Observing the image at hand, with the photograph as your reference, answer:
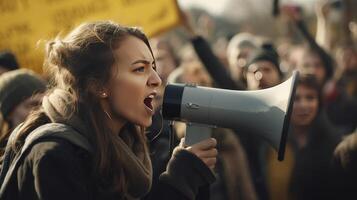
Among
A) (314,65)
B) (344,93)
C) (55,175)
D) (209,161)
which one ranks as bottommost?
(344,93)

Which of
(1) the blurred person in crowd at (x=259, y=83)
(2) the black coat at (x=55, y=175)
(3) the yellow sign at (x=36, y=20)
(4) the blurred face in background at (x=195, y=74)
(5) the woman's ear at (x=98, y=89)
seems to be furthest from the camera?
(4) the blurred face in background at (x=195, y=74)

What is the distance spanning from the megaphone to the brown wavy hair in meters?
0.29

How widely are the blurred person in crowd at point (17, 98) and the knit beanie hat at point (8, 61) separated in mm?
1177

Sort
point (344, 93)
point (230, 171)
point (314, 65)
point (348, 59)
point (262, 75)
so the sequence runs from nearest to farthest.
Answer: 1. point (230, 171)
2. point (262, 75)
3. point (314, 65)
4. point (344, 93)
5. point (348, 59)

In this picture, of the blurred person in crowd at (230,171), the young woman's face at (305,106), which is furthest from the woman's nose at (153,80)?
the young woman's face at (305,106)

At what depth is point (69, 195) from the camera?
2.60 metres

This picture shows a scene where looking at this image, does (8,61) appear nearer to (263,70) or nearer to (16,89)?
(16,89)

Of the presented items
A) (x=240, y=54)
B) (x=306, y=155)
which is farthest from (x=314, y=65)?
(x=306, y=155)

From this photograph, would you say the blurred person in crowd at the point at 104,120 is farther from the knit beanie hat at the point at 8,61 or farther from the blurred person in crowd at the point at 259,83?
the knit beanie hat at the point at 8,61

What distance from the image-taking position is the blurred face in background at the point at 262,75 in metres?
5.36

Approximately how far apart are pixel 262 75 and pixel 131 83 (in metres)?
2.75

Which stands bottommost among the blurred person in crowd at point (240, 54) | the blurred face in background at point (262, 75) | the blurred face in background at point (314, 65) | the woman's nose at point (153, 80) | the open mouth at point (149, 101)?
the blurred face in background at point (314, 65)

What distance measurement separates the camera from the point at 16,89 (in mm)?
4391

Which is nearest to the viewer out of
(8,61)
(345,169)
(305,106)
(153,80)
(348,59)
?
(153,80)
